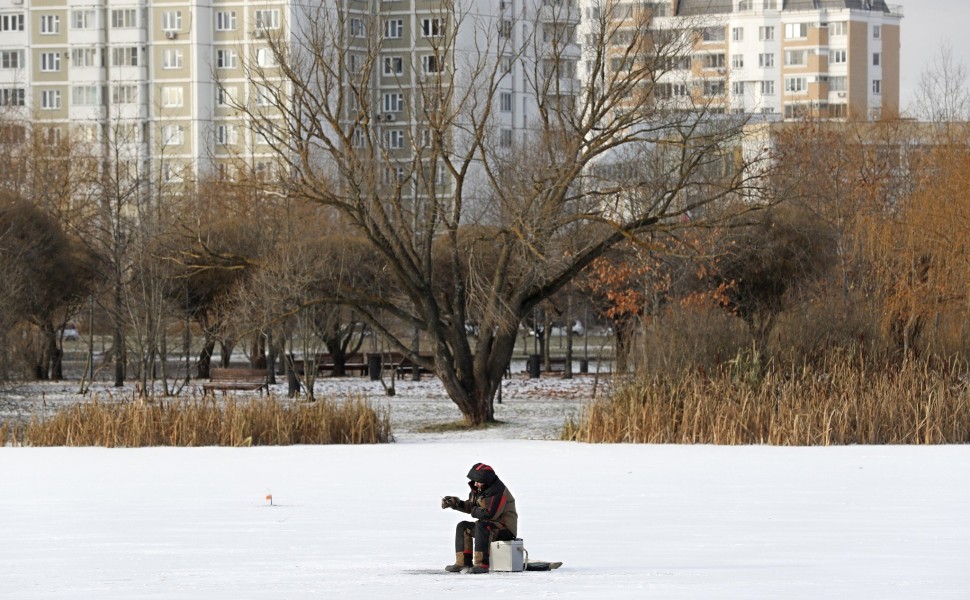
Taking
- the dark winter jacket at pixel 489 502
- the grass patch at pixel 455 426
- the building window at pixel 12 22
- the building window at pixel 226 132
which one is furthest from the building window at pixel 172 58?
the dark winter jacket at pixel 489 502

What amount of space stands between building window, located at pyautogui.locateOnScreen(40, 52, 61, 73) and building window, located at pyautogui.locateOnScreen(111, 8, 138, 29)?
509 cm

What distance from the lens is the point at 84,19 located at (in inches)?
4171

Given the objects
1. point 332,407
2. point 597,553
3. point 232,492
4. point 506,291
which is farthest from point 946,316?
point 597,553

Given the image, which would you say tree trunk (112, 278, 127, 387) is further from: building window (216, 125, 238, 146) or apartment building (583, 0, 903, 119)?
apartment building (583, 0, 903, 119)

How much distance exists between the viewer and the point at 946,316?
30453 millimetres

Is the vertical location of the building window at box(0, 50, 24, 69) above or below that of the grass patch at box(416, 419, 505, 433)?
above

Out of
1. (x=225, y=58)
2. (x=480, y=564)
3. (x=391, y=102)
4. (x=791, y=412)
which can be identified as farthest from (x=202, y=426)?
(x=391, y=102)

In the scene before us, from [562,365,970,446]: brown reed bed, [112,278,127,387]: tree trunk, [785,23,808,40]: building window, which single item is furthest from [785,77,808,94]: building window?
[562,365,970,446]: brown reed bed

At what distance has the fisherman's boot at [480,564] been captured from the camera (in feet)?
36.0

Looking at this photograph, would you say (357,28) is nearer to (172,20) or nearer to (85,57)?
(172,20)

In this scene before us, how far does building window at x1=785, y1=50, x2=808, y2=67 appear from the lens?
138 m

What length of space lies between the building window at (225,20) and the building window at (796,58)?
186 ft

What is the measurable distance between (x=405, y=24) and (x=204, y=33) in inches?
543

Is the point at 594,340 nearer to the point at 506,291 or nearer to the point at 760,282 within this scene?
the point at 760,282
